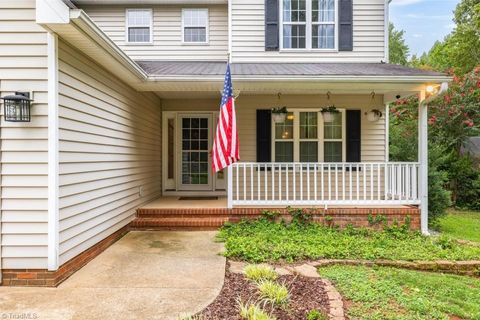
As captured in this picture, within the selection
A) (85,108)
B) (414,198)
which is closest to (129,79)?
(85,108)

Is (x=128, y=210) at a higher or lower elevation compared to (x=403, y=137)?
lower

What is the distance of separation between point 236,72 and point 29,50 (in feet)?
11.2

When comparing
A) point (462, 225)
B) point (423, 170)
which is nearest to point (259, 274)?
point (423, 170)

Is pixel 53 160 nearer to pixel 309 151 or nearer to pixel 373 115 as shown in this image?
pixel 309 151

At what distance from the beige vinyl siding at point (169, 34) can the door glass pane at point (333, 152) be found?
366 centimetres

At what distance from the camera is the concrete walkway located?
3074 mm

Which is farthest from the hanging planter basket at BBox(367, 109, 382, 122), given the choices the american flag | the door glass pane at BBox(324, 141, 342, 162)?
the american flag

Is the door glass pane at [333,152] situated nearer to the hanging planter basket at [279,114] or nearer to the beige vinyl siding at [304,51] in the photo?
the hanging planter basket at [279,114]

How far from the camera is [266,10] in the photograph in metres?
7.99

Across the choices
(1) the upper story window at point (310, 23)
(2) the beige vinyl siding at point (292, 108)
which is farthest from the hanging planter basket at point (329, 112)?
(1) the upper story window at point (310, 23)

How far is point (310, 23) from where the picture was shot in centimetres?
802

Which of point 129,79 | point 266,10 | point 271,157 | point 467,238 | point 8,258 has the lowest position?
point 467,238

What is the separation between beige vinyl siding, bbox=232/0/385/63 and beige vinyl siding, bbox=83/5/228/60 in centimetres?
92

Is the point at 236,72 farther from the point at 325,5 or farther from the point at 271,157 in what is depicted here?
the point at 325,5
